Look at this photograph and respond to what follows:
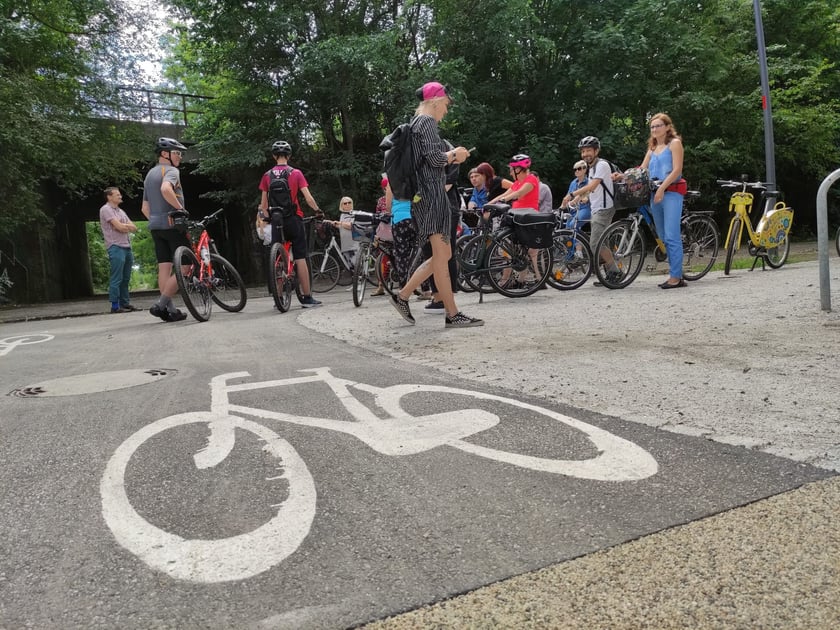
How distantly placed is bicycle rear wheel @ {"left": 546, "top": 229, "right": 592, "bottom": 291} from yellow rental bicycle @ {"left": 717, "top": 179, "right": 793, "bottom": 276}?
237 cm

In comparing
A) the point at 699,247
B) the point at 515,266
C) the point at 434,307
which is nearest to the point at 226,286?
the point at 434,307

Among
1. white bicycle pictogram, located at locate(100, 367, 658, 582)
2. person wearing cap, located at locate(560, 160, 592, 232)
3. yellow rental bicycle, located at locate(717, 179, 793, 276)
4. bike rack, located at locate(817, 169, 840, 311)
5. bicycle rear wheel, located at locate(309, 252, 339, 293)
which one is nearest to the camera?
white bicycle pictogram, located at locate(100, 367, 658, 582)

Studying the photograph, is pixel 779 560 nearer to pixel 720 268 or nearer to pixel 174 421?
pixel 174 421

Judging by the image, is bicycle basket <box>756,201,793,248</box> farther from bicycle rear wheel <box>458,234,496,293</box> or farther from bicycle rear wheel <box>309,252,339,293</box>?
bicycle rear wheel <box>309,252,339,293</box>

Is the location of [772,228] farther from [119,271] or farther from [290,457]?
[119,271]

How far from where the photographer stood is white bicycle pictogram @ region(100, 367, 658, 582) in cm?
179

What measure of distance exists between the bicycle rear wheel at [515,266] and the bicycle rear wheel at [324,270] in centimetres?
593

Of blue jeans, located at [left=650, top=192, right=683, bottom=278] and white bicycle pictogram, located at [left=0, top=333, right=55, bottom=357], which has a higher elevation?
blue jeans, located at [left=650, top=192, right=683, bottom=278]

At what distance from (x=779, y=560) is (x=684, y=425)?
1.15 m

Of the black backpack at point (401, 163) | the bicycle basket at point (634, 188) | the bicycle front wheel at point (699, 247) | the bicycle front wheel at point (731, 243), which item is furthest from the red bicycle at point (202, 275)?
the bicycle front wheel at point (731, 243)

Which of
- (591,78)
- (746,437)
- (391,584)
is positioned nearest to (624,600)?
(391,584)

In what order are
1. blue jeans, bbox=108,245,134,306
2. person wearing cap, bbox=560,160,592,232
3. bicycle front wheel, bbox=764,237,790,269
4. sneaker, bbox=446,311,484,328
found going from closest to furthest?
sneaker, bbox=446,311,484,328 < person wearing cap, bbox=560,160,592,232 < bicycle front wheel, bbox=764,237,790,269 < blue jeans, bbox=108,245,134,306

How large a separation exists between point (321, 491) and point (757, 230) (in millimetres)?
9714

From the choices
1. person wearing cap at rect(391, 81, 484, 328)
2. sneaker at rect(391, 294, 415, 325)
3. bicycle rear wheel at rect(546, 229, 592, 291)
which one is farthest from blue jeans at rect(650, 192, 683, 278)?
sneaker at rect(391, 294, 415, 325)
